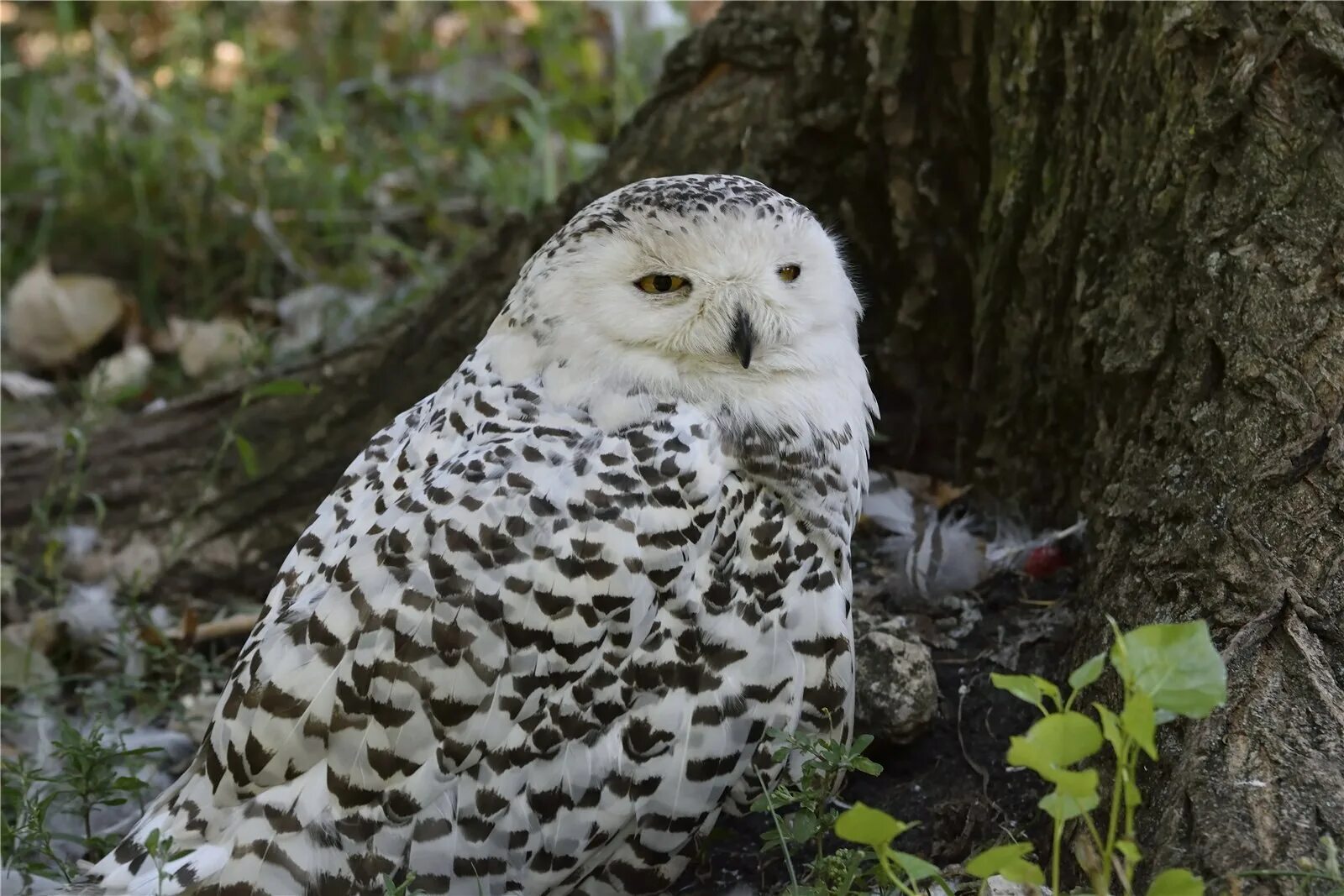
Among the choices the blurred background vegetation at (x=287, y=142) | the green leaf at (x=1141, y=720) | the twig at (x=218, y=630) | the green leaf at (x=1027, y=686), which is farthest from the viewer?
the blurred background vegetation at (x=287, y=142)

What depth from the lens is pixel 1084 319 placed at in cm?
259

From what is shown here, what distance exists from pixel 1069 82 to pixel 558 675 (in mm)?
1602

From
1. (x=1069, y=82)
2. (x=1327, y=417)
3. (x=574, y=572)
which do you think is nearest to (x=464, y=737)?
(x=574, y=572)

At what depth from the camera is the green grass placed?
15.3 feet

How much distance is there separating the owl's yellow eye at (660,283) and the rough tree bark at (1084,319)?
0.88 metres

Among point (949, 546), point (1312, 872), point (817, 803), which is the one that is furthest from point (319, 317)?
point (1312, 872)

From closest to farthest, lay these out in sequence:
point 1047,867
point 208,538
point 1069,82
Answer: point 1047,867, point 1069,82, point 208,538

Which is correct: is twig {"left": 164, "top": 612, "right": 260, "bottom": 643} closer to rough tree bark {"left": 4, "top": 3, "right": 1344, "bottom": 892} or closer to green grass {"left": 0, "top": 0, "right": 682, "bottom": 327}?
rough tree bark {"left": 4, "top": 3, "right": 1344, "bottom": 892}

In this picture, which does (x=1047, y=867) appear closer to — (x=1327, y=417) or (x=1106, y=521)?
(x=1106, y=521)

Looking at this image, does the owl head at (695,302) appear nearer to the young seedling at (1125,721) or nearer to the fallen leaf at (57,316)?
the young seedling at (1125,721)

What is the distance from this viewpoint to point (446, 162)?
5.27m

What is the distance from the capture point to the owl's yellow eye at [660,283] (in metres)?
2.22

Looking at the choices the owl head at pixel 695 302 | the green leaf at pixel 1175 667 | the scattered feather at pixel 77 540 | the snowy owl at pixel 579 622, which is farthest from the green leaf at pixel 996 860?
the scattered feather at pixel 77 540

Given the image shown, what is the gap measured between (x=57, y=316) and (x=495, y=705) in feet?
9.92
